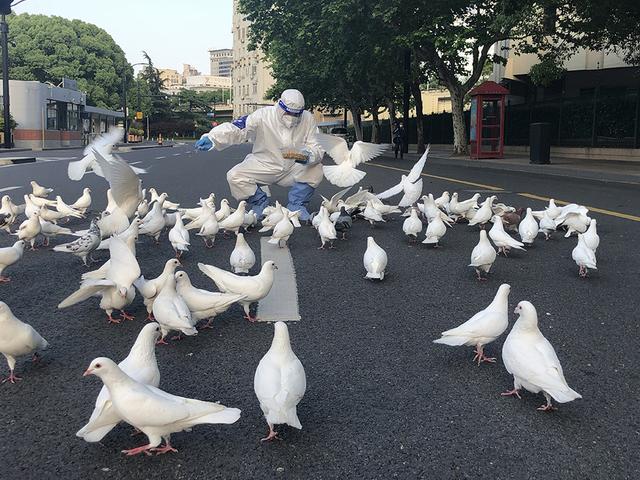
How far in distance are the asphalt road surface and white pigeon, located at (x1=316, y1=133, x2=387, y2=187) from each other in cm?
296

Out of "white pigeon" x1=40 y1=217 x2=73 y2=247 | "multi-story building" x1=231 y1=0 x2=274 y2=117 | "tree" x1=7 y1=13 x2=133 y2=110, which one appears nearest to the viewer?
"white pigeon" x1=40 y1=217 x2=73 y2=247

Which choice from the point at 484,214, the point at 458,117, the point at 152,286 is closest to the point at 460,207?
the point at 484,214

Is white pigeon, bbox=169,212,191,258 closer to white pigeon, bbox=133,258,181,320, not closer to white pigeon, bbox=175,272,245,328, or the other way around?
white pigeon, bbox=133,258,181,320

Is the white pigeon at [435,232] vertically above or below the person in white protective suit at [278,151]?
below

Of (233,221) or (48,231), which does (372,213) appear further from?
(48,231)

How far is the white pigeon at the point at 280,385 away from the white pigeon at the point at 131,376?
0.50 meters

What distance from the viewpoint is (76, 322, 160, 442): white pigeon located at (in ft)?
7.69

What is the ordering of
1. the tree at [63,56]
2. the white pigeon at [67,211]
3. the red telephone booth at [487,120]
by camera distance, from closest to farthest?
the white pigeon at [67,211] → the red telephone booth at [487,120] → the tree at [63,56]

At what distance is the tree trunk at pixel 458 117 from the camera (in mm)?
26641

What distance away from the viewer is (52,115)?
171ft

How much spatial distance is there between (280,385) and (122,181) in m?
3.47

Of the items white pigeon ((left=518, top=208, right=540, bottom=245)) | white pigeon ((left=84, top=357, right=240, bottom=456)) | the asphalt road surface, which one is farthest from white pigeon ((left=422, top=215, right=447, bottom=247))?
white pigeon ((left=84, top=357, right=240, bottom=456))

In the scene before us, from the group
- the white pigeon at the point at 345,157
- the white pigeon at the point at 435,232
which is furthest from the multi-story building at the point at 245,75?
the white pigeon at the point at 435,232

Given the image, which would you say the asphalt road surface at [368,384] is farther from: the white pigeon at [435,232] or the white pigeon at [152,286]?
the white pigeon at [435,232]
